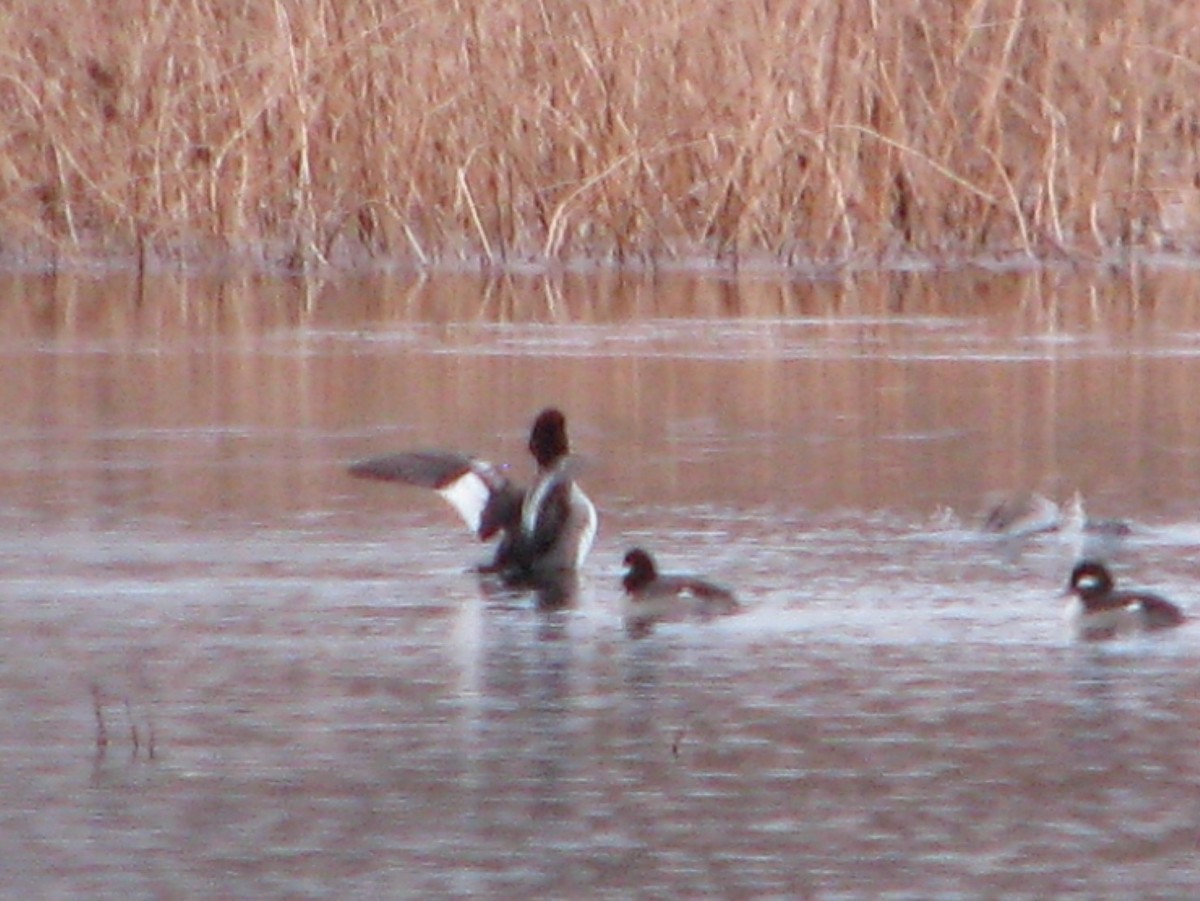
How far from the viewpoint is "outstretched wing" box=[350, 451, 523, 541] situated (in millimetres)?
7219

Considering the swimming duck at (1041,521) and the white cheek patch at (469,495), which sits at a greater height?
the white cheek patch at (469,495)

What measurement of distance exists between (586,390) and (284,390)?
0.88m

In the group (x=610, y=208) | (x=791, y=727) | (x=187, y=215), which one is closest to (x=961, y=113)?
(x=610, y=208)

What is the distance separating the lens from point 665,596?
646 centimetres

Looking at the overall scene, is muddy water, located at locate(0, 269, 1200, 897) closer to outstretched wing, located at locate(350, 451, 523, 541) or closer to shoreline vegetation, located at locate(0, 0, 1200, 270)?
outstretched wing, located at locate(350, 451, 523, 541)

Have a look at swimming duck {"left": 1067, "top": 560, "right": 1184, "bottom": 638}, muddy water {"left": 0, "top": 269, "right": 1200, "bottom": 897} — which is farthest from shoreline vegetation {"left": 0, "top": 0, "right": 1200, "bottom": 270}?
swimming duck {"left": 1067, "top": 560, "right": 1184, "bottom": 638}

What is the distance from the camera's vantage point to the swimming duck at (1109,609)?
623 centimetres

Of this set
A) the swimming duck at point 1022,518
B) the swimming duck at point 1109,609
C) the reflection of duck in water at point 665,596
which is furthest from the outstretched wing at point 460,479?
the swimming duck at point 1109,609

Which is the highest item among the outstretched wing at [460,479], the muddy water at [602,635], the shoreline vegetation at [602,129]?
the shoreline vegetation at [602,129]

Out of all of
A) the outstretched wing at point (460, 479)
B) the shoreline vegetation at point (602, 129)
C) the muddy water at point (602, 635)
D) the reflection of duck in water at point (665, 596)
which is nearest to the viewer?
the muddy water at point (602, 635)

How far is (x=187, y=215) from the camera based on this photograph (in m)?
14.6

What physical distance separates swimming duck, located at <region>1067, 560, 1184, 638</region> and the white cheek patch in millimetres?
1392

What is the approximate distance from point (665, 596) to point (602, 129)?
7.89 m

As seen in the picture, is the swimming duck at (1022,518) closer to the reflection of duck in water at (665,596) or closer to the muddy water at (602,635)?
the muddy water at (602,635)
